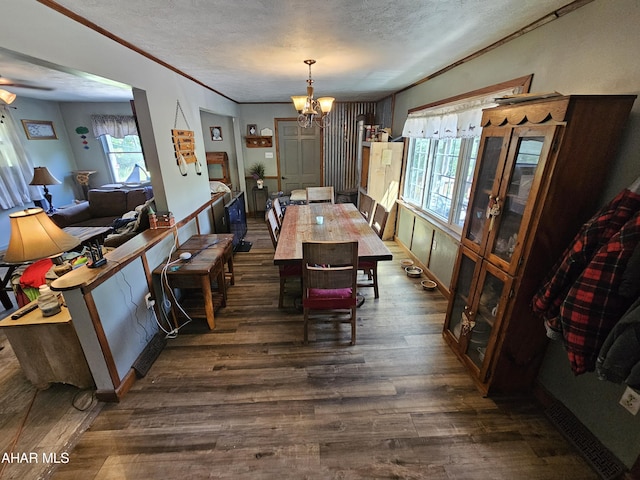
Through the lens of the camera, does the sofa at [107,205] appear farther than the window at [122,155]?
No

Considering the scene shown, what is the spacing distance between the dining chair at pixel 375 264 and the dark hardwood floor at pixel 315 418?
0.54 meters

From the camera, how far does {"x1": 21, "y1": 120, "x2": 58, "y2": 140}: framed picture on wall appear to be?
4710mm

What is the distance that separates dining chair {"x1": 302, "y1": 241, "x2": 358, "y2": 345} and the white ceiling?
1378 millimetres

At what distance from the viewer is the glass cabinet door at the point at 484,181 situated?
5.39 ft

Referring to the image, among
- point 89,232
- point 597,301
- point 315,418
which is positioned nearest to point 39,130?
point 89,232

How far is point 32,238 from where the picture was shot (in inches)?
67.1

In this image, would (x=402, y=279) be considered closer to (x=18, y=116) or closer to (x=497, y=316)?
(x=497, y=316)

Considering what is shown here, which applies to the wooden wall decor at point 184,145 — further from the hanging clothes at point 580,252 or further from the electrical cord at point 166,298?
the hanging clothes at point 580,252

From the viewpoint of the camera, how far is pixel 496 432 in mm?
1594

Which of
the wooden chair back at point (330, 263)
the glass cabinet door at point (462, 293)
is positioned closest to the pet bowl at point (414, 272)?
the glass cabinet door at point (462, 293)

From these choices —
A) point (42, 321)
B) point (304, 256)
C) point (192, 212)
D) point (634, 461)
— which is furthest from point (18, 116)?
point (634, 461)

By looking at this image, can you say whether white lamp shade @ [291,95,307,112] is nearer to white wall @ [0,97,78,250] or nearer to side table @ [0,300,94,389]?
side table @ [0,300,94,389]

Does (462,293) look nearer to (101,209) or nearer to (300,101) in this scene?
(300,101)

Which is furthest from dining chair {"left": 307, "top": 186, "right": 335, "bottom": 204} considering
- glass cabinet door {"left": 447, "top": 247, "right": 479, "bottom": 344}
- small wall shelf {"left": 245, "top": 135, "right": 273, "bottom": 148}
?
glass cabinet door {"left": 447, "top": 247, "right": 479, "bottom": 344}
